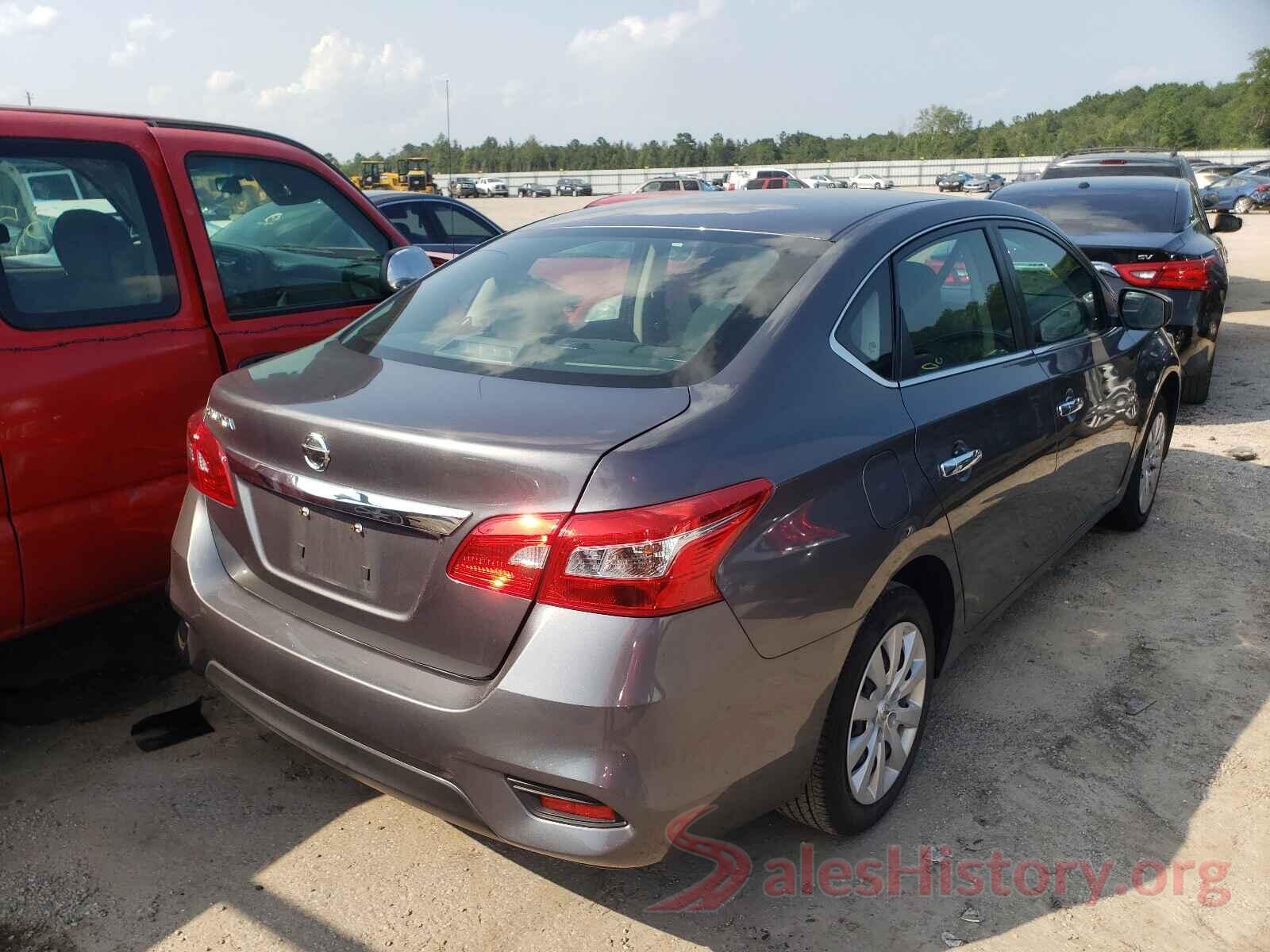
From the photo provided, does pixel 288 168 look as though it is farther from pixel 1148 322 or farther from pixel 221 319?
pixel 1148 322

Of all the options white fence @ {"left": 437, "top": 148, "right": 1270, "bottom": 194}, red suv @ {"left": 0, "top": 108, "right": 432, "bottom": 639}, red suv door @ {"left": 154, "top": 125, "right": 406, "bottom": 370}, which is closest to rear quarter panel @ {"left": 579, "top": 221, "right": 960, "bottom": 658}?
red suv @ {"left": 0, "top": 108, "right": 432, "bottom": 639}

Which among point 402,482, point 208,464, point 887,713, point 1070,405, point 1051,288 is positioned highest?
point 1051,288

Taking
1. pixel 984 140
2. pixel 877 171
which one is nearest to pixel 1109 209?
pixel 877 171

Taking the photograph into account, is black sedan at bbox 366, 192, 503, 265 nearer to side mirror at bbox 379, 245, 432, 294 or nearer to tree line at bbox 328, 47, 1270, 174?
side mirror at bbox 379, 245, 432, 294

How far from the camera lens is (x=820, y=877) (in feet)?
8.91

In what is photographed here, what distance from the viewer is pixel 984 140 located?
115 meters

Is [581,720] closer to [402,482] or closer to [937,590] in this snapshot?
[402,482]

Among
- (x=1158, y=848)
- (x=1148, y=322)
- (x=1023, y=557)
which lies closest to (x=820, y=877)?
(x=1158, y=848)

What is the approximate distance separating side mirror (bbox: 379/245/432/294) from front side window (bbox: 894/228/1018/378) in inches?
67.1

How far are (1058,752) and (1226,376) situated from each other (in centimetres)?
699

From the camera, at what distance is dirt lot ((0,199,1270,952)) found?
2504mm

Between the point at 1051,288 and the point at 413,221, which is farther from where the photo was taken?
the point at 413,221

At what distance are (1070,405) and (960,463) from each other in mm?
1109

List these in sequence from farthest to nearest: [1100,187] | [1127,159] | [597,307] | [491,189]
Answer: [491,189] < [1127,159] < [1100,187] < [597,307]
